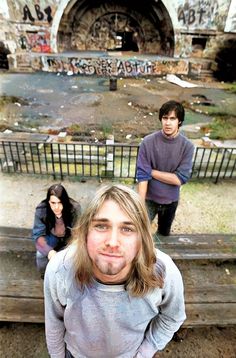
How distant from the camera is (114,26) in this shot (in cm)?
2228

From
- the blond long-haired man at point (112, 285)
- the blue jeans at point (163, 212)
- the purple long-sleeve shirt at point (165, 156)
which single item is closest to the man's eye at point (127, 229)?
the blond long-haired man at point (112, 285)

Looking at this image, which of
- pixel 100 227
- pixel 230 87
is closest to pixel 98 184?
pixel 100 227

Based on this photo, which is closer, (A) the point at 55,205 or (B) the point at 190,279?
(A) the point at 55,205

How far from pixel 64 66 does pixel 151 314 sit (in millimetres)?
19132

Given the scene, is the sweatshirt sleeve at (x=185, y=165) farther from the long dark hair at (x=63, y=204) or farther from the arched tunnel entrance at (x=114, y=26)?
the arched tunnel entrance at (x=114, y=26)

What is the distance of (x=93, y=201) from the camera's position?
1.13 meters

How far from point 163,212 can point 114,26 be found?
23.4 meters

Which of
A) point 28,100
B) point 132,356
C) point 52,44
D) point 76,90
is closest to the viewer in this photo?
point 132,356

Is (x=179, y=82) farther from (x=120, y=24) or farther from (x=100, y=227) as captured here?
(x=100, y=227)

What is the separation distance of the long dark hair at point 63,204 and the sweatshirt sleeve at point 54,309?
42.0 inches

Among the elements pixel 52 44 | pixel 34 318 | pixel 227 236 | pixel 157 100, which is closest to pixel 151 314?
pixel 34 318

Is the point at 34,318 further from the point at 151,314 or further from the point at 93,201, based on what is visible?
the point at 93,201

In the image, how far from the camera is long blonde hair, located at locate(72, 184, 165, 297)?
3.64 feet

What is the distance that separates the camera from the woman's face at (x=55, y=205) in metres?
2.31
